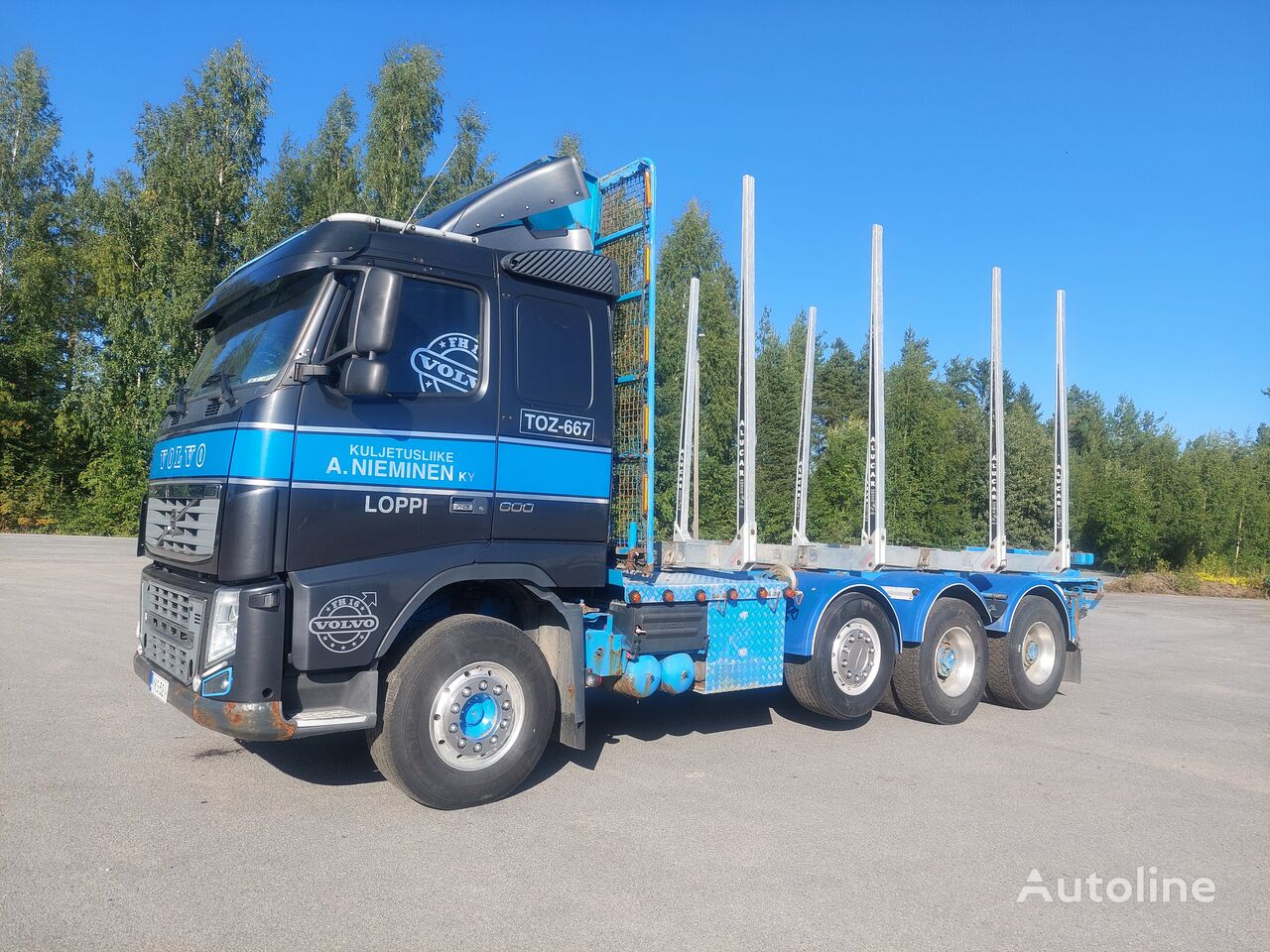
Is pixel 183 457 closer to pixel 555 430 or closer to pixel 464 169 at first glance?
pixel 555 430

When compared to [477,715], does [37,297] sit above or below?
above

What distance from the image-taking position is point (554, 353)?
222 inches

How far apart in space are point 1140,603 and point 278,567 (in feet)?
77.3

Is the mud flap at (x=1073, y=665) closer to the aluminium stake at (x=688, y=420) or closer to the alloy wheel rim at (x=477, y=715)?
the aluminium stake at (x=688, y=420)

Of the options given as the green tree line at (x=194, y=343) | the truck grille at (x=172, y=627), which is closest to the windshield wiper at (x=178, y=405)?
the truck grille at (x=172, y=627)

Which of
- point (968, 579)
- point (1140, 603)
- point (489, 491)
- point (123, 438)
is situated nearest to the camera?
point (489, 491)

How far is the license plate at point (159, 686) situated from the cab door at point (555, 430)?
1.99 meters

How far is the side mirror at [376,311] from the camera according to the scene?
4633 mm

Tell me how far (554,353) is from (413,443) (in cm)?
113

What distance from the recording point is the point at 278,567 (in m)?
4.55

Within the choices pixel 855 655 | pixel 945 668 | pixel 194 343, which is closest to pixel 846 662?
pixel 855 655

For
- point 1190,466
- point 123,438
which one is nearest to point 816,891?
point 123,438

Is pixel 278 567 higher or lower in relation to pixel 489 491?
lower

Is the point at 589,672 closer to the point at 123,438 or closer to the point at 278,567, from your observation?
the point at 278,567
